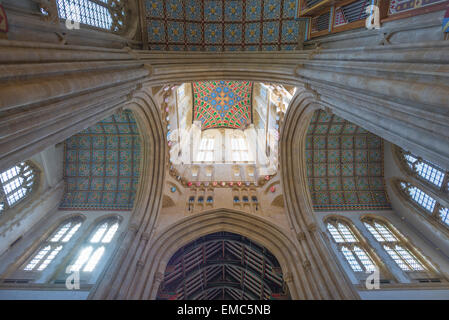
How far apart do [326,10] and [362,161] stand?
9.11m

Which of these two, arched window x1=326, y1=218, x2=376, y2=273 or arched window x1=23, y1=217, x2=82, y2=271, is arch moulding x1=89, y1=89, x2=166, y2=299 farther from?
arched window x1=326, y1=218, x2=376, y2=273

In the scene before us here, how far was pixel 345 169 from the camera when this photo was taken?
14.3 m

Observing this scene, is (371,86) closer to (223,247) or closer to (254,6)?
(254,6)

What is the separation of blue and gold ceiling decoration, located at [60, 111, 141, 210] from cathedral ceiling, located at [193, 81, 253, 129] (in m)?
8.81

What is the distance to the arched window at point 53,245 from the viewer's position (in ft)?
33.7

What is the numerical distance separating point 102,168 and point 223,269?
10.2m

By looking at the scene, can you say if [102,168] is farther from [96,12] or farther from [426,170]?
[426,170]

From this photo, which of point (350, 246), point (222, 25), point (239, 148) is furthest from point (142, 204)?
point (350, 246)

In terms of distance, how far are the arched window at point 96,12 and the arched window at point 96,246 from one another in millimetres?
9842

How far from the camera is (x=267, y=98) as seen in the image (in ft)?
57.4

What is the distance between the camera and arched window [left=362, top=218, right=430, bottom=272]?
10.6 meters

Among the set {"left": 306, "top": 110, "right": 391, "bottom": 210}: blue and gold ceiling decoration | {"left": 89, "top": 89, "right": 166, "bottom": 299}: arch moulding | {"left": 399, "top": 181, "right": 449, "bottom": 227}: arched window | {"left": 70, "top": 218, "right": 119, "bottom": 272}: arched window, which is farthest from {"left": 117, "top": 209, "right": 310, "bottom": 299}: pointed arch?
{"left": 399, "top": 181, "right": 449, "bottom": 227}: arched window

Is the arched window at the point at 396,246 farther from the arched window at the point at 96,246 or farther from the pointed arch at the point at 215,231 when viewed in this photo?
the arched window at the point at 96,246
